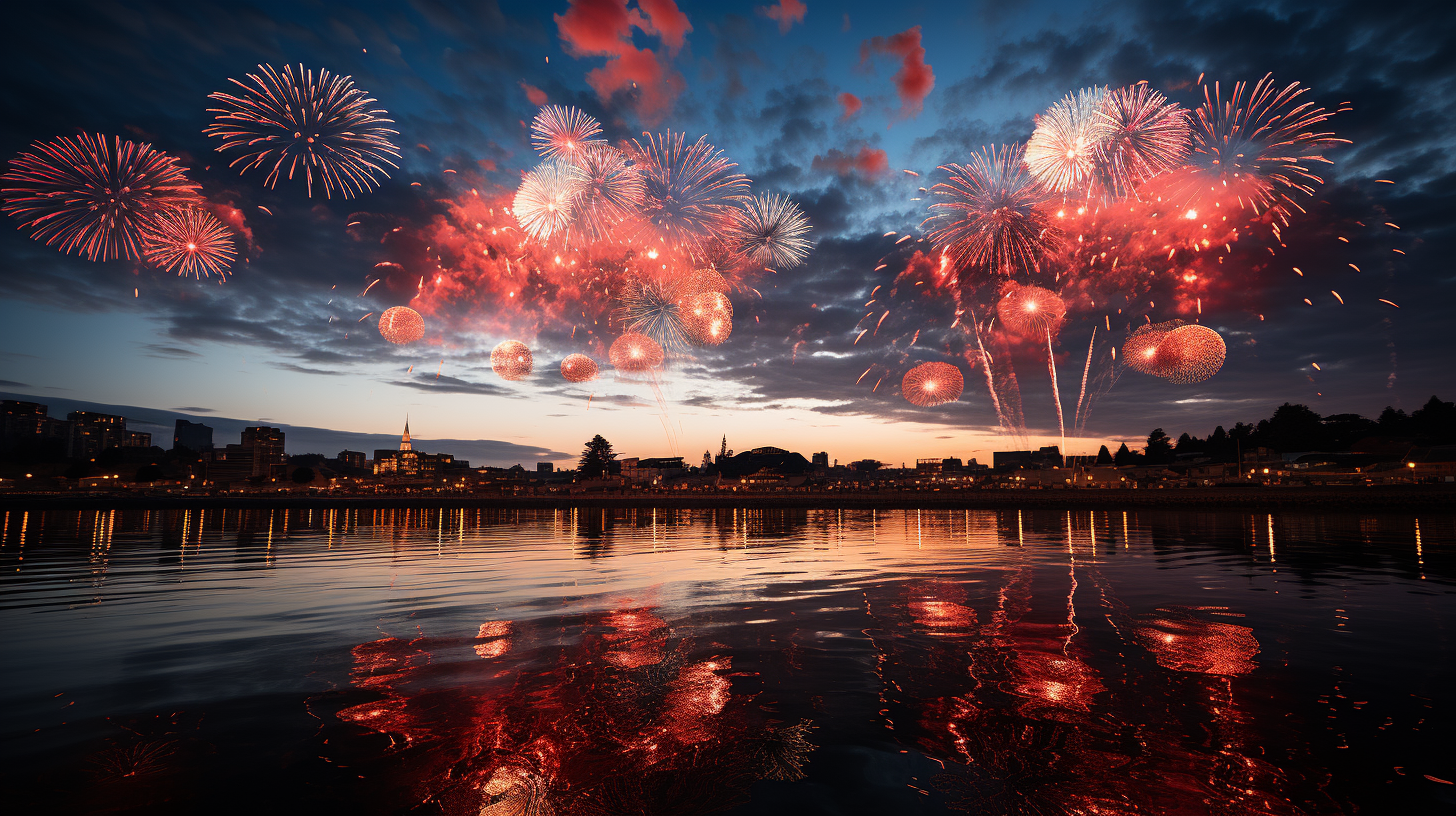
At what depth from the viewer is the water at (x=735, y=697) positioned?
6.60 metres

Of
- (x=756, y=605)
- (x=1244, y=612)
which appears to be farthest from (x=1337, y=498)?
(x=756, y=605)

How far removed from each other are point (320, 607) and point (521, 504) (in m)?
136

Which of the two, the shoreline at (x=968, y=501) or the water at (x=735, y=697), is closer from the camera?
the water at (x=735, y=697)

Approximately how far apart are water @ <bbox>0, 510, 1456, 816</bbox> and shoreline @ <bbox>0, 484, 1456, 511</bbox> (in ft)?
247

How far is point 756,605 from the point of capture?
58.4 ft

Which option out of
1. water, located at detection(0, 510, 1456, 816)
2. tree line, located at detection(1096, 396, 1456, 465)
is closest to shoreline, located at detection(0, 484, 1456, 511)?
tree line, located at detection(1096, 396, 1456, 465)

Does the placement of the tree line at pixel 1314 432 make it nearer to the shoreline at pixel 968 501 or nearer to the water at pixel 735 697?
the shoreline at pixel 968 501

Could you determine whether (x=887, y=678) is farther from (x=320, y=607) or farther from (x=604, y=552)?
(x=604, y=552)

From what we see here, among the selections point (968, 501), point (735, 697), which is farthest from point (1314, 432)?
point (735, 697)

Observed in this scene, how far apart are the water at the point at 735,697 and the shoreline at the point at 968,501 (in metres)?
75.3

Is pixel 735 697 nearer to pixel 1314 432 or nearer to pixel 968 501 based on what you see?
pixel 968 501

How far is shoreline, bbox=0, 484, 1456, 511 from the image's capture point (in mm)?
77825

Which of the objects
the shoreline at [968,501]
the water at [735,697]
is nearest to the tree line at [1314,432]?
the shoreline at [968,501]

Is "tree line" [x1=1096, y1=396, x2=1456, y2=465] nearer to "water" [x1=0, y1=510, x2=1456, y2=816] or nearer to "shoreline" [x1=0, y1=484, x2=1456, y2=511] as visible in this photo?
"shoreline" [x1=0, y1=484, x2=1456, y2=511]
